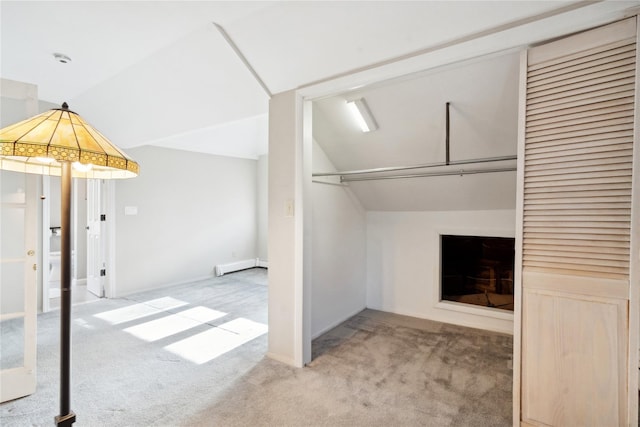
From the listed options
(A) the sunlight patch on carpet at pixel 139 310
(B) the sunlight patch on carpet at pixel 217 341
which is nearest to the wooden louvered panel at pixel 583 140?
(B) the sunlight patch on carpet at pixel 217 341

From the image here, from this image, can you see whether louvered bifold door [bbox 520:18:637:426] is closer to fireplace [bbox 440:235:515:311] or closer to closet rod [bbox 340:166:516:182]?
closet rod [bbox 340:166:516:182]

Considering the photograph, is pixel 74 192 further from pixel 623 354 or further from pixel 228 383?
pixel 623 354

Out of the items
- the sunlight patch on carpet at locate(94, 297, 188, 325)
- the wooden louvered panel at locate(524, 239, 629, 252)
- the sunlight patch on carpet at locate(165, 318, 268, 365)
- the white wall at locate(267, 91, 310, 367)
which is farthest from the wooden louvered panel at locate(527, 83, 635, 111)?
the sunlight patch on carpet at locate(94, 297, 188, 325)

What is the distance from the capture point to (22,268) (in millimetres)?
2098

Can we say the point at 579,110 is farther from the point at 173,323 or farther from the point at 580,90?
the point at 173,323

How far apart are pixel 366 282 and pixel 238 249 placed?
3.20 m

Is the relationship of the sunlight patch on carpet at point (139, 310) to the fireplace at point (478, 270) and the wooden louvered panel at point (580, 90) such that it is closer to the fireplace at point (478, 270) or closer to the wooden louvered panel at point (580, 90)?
the fireplace at point (478, 270)

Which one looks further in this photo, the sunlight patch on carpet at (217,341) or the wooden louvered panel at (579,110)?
the sunlight patch on carpet at (217,341)

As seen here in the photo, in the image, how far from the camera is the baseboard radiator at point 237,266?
562 centimetres

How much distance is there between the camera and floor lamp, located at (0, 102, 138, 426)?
1.24m

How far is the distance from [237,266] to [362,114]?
4.39 m

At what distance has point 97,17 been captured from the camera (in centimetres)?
206

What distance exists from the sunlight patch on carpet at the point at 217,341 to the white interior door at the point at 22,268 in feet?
3.09

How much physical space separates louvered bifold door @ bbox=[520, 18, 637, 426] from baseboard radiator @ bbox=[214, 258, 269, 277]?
4.98 metres
